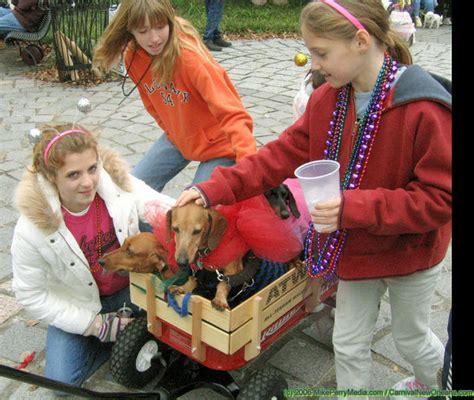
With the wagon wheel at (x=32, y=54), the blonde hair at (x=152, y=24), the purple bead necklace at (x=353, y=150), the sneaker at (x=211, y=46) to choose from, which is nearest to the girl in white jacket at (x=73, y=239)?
the blonde hair at (x=152, y=24)

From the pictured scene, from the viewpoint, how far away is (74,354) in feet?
9.15

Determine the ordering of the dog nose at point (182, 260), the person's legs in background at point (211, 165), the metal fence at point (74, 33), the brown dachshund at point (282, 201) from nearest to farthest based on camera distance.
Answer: the dog nose at point (182, 260) < the brown dachshund at point (282, 201) < the person's legs in background at point (211, 165) < the metal fence at point (74, 33)

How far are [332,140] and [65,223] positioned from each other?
142 centimetres

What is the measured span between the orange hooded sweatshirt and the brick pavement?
44.9 inches

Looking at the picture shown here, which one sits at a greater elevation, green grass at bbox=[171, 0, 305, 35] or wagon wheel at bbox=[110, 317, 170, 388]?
green grass at bbox=[171, 0, 305, 35]

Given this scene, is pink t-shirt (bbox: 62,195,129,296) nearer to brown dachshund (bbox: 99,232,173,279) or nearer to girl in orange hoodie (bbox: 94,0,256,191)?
brown dachshund (bbox: 99,232,173,279)

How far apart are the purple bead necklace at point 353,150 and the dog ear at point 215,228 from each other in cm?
35

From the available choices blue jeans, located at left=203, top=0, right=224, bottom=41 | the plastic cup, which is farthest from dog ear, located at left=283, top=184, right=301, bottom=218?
blue jeans, located at left=203, top=0, right=224, bottom=41

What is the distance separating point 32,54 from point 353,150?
7.86m

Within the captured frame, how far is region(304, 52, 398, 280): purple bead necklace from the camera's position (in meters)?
1.96

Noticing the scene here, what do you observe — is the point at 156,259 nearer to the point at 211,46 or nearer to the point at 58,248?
the point at 58,248

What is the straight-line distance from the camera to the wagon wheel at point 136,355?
2.61m

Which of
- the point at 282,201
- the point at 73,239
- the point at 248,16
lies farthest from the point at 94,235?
the point at 248,16

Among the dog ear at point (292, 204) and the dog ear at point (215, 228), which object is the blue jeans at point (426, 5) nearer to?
the dog ear at point (292, 204)
